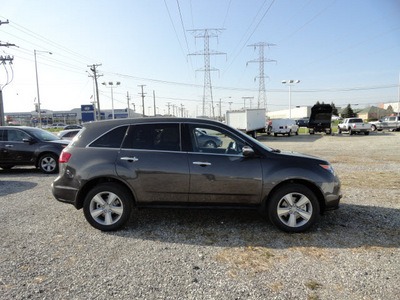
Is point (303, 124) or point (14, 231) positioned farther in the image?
point (303, 124)

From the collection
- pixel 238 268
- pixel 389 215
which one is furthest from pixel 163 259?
pixel 389 215

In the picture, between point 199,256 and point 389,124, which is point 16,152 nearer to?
point 199,256

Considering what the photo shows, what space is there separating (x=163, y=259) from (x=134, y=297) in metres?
0.73

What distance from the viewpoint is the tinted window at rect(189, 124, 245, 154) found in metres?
4.00

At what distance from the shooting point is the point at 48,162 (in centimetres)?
873

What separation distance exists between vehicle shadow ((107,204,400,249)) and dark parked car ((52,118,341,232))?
28cm

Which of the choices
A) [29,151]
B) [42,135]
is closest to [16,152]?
[29,151]

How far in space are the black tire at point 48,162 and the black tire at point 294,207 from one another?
306 inches

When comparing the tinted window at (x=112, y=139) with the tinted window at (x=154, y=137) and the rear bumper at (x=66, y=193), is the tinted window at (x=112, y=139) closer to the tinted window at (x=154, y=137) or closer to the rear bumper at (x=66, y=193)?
the tinted window at (x=154, y=137)

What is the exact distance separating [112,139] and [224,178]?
6.15ft

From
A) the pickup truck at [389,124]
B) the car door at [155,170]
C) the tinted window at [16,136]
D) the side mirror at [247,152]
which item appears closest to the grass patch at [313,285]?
the side mirror at [247,152]

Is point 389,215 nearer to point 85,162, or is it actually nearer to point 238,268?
point 238,268

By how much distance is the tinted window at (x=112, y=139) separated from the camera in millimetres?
4035

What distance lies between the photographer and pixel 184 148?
3955 millimetres
